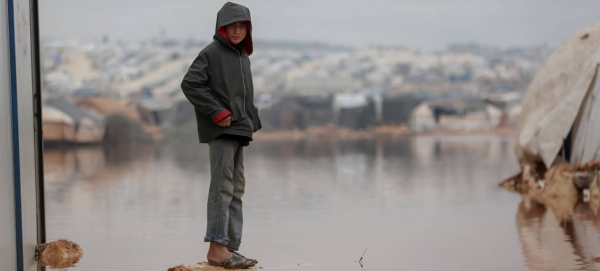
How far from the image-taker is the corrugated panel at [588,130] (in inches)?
337

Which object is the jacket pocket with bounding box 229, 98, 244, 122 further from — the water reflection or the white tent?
the white tent

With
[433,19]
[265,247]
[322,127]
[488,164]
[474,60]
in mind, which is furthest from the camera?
Result: [433,19]

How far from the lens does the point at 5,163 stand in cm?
472

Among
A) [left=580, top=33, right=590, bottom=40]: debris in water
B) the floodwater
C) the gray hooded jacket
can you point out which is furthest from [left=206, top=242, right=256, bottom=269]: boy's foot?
[left=580, top=33, right=590, bottom=40]: debris in water

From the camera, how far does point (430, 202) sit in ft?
28.8

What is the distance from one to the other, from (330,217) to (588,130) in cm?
226

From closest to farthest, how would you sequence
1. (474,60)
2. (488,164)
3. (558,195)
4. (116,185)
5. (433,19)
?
(558,195) → (116,185) → (488,164) → (474,60) → (433,19)

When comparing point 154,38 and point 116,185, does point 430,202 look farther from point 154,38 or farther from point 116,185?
point 154,38

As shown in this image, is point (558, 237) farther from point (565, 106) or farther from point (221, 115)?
point (565, 106)

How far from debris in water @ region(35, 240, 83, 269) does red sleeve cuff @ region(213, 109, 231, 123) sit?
108cm

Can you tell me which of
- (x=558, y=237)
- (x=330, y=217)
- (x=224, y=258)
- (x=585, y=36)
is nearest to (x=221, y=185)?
(x=224, y=258)

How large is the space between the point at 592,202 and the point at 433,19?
27008 millimetres

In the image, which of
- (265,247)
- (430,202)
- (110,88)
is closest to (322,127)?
(110,88)

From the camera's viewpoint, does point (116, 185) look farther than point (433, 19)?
No
